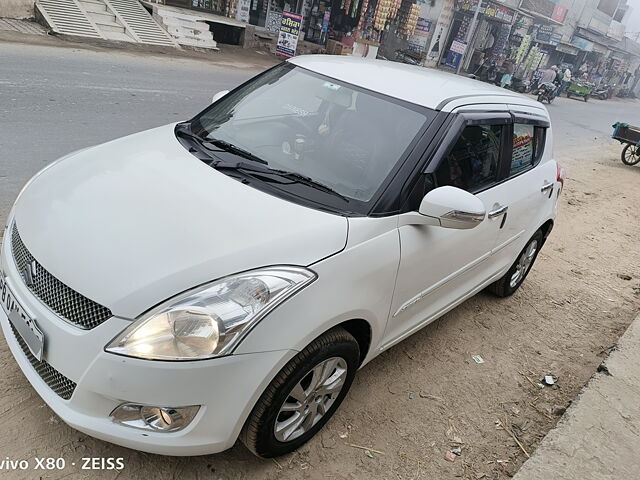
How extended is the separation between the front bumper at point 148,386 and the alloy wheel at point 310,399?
30cm

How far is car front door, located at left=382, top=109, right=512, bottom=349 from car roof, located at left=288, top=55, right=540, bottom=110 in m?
0.17

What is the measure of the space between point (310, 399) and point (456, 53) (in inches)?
1128

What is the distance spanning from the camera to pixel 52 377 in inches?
78.7

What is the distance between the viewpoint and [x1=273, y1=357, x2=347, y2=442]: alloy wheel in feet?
7.29

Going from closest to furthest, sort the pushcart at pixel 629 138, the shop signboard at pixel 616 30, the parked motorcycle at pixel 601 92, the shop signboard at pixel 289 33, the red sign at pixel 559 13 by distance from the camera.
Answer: the pushcart at pixel 629 138 → the shop signboard at pixel 289 33 → the red sign at pixel 559 13 → the parked motorcycle at pixel 601 92 → the shop signboard at pixel 616 30

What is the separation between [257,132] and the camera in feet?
9.73

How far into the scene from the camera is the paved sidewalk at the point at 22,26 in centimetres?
1194

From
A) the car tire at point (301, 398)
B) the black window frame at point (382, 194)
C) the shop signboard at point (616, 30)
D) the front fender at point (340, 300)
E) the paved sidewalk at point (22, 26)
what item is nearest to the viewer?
the front fender at point (340, 300)

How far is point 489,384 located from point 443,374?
0.32 meters

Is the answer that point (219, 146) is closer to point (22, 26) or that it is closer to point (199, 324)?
point (199, 324)

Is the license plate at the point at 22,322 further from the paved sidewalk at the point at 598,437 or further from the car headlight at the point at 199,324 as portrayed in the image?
the paved sidewalk at the point at 598,437

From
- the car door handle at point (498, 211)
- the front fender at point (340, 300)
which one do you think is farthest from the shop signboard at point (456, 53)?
the front fender at point (340, 300)

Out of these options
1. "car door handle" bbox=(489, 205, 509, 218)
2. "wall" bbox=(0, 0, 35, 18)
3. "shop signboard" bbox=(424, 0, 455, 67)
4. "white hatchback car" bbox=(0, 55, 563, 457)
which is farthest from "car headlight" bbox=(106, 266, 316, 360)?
"shop signboard" bbox=(424, 0, 455, 67)

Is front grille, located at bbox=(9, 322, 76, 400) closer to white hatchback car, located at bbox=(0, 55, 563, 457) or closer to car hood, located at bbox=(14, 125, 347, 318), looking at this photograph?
white hatchback car, located at bbox=(0, 55, 563, 457)
